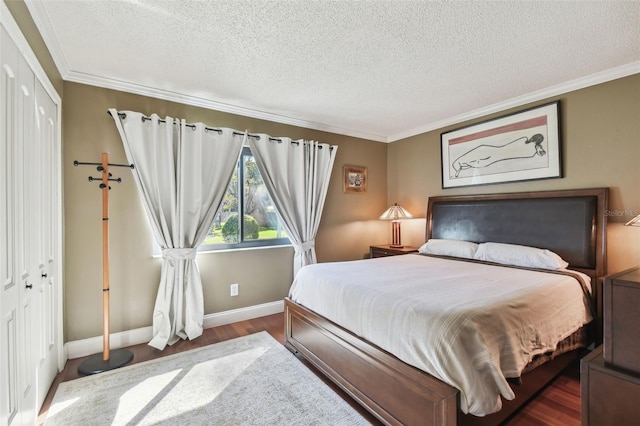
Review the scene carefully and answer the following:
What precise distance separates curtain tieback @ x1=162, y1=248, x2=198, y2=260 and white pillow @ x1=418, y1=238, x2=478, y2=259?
2.62 meters

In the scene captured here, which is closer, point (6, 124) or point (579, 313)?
point (6, 124)

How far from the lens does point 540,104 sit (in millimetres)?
3002

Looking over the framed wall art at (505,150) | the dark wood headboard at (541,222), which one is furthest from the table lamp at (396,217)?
the framed wall art at (505,150)

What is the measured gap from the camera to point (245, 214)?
354cm

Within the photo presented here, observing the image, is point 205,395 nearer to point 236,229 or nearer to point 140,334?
point 140,334

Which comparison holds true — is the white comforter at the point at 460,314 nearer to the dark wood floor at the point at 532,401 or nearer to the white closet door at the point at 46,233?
the dark wood floor at the point at 532,401

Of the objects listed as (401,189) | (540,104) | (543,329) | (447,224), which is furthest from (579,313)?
(401,189)

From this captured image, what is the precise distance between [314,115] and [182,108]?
150 cm

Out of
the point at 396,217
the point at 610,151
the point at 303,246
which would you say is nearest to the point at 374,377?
the point at 303,246

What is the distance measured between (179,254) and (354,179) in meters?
2.59

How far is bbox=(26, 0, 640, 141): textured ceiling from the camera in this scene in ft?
5.85

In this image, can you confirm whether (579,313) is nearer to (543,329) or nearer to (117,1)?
(543,329)

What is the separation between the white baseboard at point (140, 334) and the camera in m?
2.55

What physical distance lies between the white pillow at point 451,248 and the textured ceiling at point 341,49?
62.2 inches
